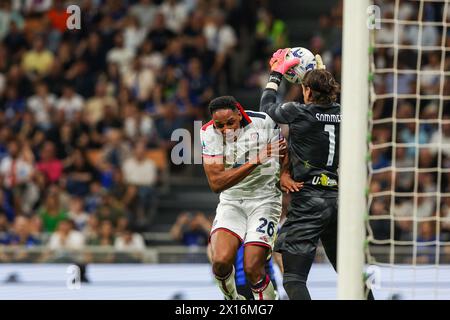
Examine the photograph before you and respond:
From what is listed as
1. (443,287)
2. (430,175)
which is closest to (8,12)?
(430,175)

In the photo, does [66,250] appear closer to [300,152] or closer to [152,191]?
[152,191]

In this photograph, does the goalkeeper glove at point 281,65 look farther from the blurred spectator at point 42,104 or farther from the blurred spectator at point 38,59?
the blurred spectator at point 38,59

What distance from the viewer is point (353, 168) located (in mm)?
6645

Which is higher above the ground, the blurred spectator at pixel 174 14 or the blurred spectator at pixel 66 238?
the blurred spectator at pixel 174 14

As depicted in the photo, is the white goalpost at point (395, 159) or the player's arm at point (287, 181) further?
the player's arm at point (287, 181)

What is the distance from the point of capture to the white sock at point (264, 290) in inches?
317

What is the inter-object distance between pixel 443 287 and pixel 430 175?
3.80 meters

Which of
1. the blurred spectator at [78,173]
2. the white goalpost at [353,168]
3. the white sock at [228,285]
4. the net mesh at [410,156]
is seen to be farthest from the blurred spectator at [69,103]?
the white goalpost at [353,168]

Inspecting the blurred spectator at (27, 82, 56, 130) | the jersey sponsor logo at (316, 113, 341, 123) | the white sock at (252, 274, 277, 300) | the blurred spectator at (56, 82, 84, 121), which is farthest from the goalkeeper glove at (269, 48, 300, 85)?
the blurred spectator at (27, 82, 56, 130)

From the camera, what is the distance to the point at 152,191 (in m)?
16.3

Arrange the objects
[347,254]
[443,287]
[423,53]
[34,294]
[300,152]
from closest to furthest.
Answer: [347,254], [300,152], [443,287], [34,294], [423,53]

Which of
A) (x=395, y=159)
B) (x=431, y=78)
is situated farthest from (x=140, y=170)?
(x=431, y=78)

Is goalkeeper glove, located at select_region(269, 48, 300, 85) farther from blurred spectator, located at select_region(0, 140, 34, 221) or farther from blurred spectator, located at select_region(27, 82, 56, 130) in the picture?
blurred spectator, located at select_region(27, 82, 56, 130)

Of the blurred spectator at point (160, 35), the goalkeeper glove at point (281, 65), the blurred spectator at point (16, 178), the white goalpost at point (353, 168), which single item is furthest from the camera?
the blurred spectator at point (160, 35)
